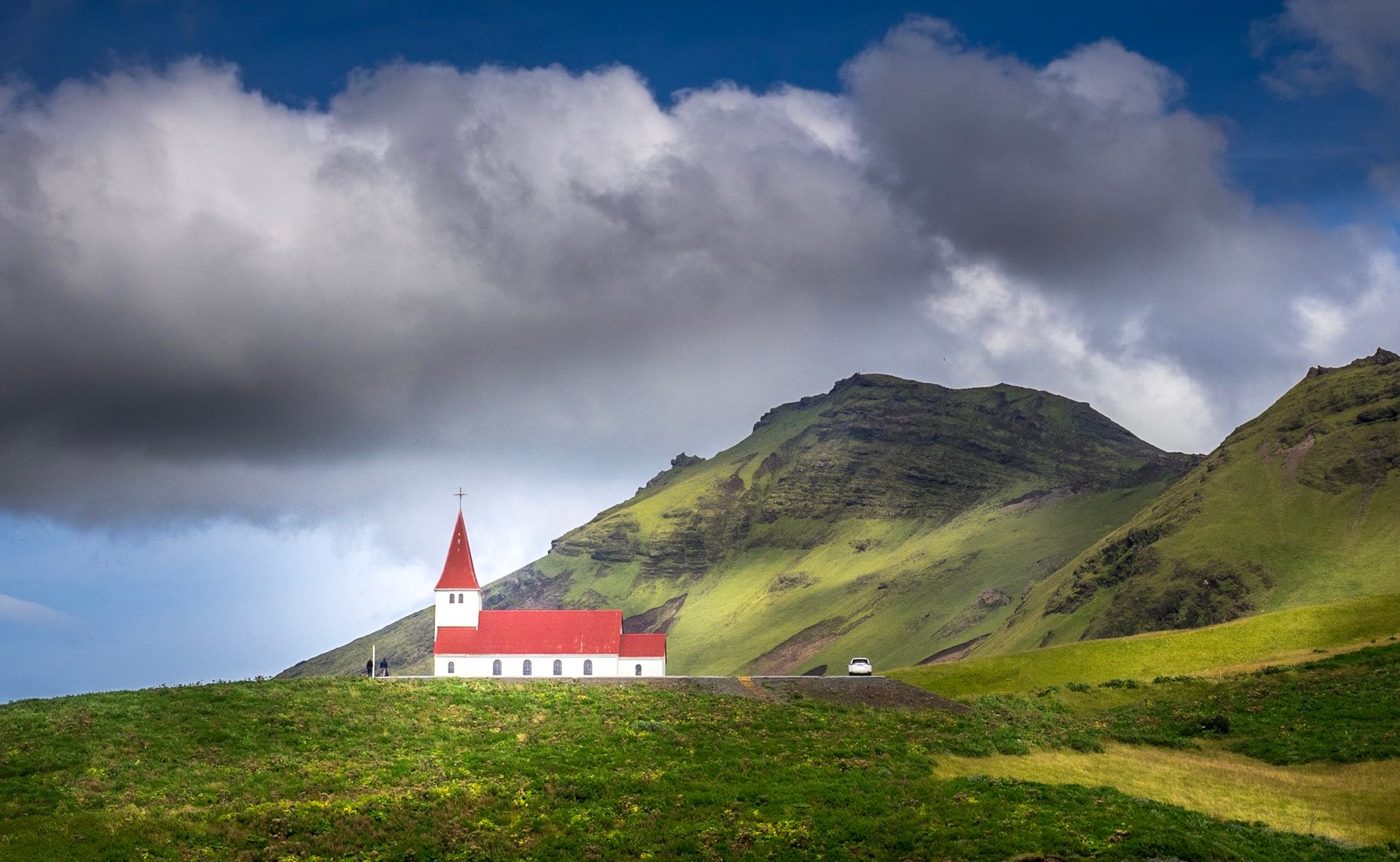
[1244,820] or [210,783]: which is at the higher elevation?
[210,783]

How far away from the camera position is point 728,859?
38188 mm

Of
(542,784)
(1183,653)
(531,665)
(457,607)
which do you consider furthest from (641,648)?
(542,784)

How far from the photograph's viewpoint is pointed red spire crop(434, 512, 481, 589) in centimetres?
10688

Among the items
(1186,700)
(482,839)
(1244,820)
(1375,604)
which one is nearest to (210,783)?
(482,839)

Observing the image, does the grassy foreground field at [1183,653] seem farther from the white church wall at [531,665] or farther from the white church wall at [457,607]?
the white church wall at [457,607]

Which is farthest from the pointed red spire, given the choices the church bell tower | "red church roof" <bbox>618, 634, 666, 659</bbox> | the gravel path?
the gravel path

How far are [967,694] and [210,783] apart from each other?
48.4m

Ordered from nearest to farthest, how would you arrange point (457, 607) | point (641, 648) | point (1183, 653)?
point (1183, 653), point (641, 648), point (457, 607)

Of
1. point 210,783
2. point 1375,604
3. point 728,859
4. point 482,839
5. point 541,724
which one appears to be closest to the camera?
point 728,859

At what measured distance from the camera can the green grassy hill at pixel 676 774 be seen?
39438 mm

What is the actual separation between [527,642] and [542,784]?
2290 inches

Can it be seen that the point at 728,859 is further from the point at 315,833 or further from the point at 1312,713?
the point at 1312,713

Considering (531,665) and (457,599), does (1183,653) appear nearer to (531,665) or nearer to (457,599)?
(531,665)

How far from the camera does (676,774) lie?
46.9m
